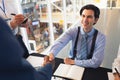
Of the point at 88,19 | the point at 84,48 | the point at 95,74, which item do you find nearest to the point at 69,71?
the point at 95,74

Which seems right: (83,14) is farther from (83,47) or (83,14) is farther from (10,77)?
(10,77)

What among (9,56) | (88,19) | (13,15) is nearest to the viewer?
(9,56)

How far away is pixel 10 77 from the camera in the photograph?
1.24ft

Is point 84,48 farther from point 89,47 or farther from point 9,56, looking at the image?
point 9,56

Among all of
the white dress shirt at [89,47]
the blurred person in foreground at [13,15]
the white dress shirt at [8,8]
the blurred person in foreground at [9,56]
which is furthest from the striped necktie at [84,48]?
the blurred person in foreground at [9,56]

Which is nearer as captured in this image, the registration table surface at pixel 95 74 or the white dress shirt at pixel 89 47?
the registration table surface at pixel 95 74

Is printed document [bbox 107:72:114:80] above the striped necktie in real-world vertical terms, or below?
below

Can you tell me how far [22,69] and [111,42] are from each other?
2.15 metres

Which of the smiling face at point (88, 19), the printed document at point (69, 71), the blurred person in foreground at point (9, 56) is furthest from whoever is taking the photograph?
the smiling face at point (88, 19)

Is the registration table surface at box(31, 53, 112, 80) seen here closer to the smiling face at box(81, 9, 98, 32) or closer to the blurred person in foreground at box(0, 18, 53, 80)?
the smiling face at box(81, 9, 98, 32)

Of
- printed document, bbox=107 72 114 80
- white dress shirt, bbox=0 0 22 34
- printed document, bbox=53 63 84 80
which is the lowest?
printed document, bbox=107 72 114 80

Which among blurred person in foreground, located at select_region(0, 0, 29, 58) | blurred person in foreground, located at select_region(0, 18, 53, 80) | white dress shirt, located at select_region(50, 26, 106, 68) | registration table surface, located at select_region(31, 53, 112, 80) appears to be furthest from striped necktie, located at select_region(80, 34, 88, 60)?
blurred person in foreground, located at select_region(0, 18, 53, 80)

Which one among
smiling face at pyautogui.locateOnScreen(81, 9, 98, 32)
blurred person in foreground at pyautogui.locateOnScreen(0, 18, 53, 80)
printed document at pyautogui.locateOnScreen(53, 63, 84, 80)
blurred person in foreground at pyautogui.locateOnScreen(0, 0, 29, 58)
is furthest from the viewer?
smiling face at pyautogui.locateOnScreen(81, 9, 98, 32)

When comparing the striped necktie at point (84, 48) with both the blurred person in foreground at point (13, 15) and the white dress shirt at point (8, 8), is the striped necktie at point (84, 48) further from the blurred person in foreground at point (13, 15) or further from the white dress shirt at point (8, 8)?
the white dress shirt at point (8, 8)
